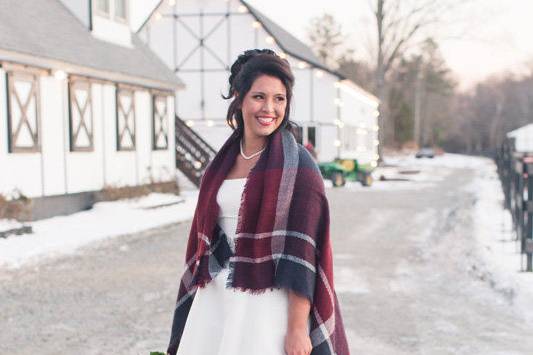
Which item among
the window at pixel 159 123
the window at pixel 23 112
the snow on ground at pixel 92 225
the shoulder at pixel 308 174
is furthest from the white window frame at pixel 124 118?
the shoulder at pixel 308 174

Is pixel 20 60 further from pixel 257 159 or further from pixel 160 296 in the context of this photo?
pixel 257 159

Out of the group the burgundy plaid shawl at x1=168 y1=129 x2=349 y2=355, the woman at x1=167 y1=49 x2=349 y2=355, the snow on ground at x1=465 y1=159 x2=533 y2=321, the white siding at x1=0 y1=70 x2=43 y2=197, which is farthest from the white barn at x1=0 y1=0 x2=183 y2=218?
the burgundy plaid shawl at x1=168 y1=129 x2=349 y2=355

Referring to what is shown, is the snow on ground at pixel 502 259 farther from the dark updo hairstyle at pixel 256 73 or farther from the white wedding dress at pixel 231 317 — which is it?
the dark updo hairstyle at pixel 256 73

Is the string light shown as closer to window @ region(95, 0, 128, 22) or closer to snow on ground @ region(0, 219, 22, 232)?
window @ region(95, 0, 128, 22)

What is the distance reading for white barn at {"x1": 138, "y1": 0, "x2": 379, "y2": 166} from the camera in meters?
28.9

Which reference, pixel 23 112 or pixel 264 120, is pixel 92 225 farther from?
pixel 264 120

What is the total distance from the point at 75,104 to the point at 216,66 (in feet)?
46.8

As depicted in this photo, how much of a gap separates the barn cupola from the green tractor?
919 centimetres

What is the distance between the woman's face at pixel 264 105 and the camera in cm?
251

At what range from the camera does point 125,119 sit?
60.2 feet

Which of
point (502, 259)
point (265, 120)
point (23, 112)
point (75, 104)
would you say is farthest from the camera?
point (75, 104)

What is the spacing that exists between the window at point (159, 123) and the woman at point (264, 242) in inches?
704

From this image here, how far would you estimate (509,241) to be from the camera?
10.5 meters

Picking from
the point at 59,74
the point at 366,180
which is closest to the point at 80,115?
the point at 59,74
